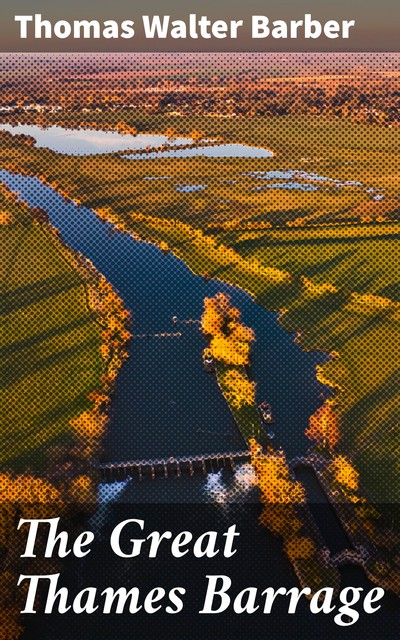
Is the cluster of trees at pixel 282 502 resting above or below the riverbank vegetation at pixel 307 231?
below

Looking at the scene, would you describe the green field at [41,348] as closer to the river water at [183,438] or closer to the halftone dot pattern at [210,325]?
the halftone dot pattern at [210,325]

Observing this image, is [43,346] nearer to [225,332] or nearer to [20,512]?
[225,332]

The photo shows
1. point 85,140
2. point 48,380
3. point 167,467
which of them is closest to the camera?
point 167,467

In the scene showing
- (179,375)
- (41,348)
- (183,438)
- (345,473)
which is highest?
(41,348)

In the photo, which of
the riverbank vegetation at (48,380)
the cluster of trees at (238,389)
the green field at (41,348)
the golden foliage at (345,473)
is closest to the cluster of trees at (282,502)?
the golden foliage at (345,473)

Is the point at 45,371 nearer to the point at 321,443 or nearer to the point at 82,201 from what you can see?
the point at 321,443

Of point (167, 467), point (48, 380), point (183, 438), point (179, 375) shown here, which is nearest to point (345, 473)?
point (183, 438)
